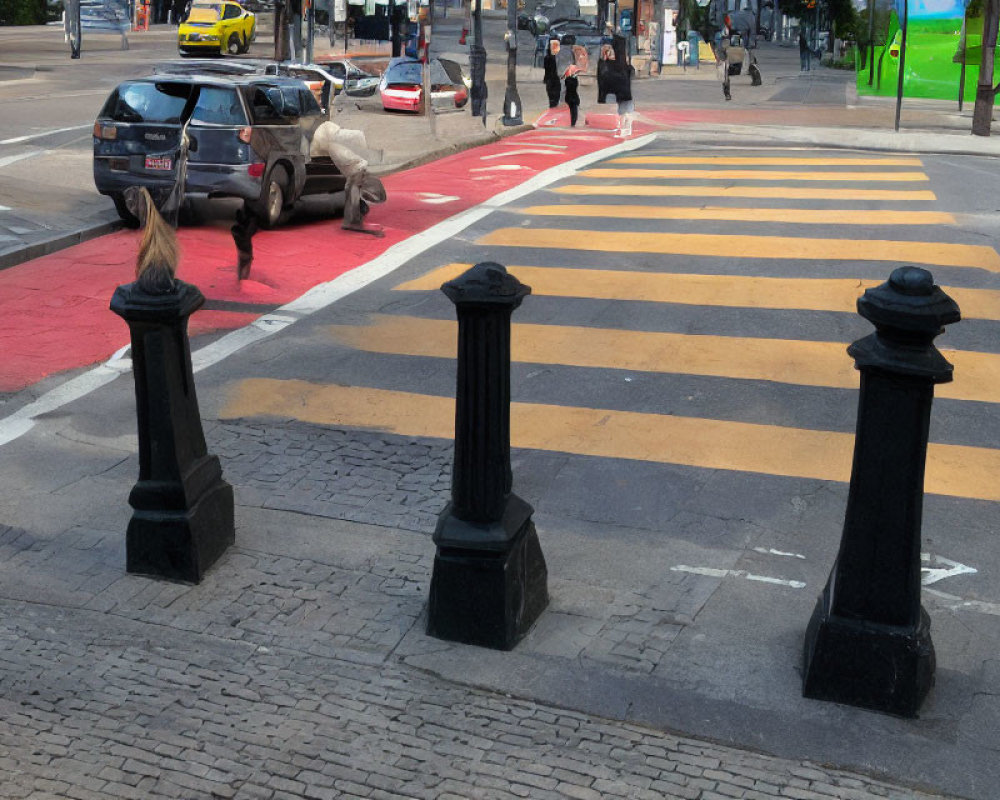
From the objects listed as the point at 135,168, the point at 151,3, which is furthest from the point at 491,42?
the point at 135,168

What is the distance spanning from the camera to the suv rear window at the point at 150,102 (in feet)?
44.4

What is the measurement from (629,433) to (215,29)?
4231cm

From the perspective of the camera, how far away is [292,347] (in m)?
9.36

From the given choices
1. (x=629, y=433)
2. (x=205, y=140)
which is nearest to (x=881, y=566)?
(x=629, y=433)

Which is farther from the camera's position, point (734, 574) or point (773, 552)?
point (773, 552)

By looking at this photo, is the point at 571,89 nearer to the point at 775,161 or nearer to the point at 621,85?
the point at 621,85

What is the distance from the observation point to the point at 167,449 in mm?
5562

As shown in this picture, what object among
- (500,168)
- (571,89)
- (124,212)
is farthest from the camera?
(571,89)

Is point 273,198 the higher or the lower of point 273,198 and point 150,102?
the lower

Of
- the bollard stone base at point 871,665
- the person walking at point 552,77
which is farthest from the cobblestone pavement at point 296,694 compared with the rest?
the person walking at point 552,77

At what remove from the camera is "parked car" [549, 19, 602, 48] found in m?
56.7

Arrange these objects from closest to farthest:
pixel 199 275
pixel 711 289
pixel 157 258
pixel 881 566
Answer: pixel 881 566, pixel 157 258, pixel 711 289, pixel 199 275

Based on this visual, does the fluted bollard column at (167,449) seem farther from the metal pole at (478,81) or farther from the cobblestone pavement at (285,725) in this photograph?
the metal pole at (478,81)

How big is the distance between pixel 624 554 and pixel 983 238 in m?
8.52
